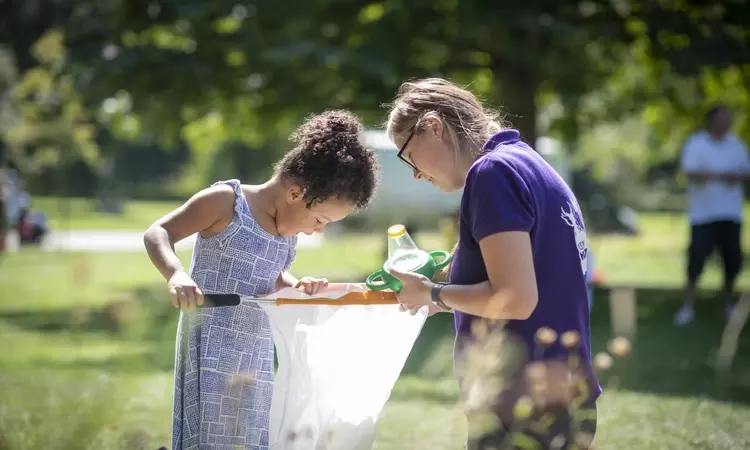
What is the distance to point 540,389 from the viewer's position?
9.52 ft

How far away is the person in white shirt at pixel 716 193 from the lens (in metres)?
10.3

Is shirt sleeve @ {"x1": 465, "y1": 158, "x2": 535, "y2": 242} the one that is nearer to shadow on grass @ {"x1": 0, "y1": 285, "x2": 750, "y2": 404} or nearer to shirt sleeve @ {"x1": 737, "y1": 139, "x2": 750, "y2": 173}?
shadow on grass @ {"x1": 0, "y1": 285, "x2": 750, "y2": 404}

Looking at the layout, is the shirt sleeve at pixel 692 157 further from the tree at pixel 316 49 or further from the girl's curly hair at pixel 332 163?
the girl's curly hair at pixel 332 163

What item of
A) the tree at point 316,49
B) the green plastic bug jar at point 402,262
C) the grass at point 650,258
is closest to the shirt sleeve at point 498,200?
the green plastic bug jar at point 402,262

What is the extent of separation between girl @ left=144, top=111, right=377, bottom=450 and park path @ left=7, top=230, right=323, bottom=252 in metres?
17.8

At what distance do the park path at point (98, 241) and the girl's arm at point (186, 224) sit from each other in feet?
58.8

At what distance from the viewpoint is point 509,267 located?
9.25 feet

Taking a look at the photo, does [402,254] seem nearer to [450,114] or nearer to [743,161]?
[450,114]

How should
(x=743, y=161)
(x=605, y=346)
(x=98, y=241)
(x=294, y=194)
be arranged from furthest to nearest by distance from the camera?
1. (x=98, y=241)
2. (x=743, y=161)
3. (x=605, y=346)
4. (x=294, y=194)

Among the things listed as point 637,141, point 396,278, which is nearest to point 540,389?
point 396,278

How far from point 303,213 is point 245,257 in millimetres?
242

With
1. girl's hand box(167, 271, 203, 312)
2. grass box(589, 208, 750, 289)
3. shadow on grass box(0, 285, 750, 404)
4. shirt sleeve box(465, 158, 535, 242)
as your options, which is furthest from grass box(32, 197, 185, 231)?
shirt sleeve box(465, 158, 535, 242)

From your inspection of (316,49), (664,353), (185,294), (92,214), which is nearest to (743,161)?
(664,353)

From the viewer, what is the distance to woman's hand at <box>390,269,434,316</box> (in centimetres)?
309
